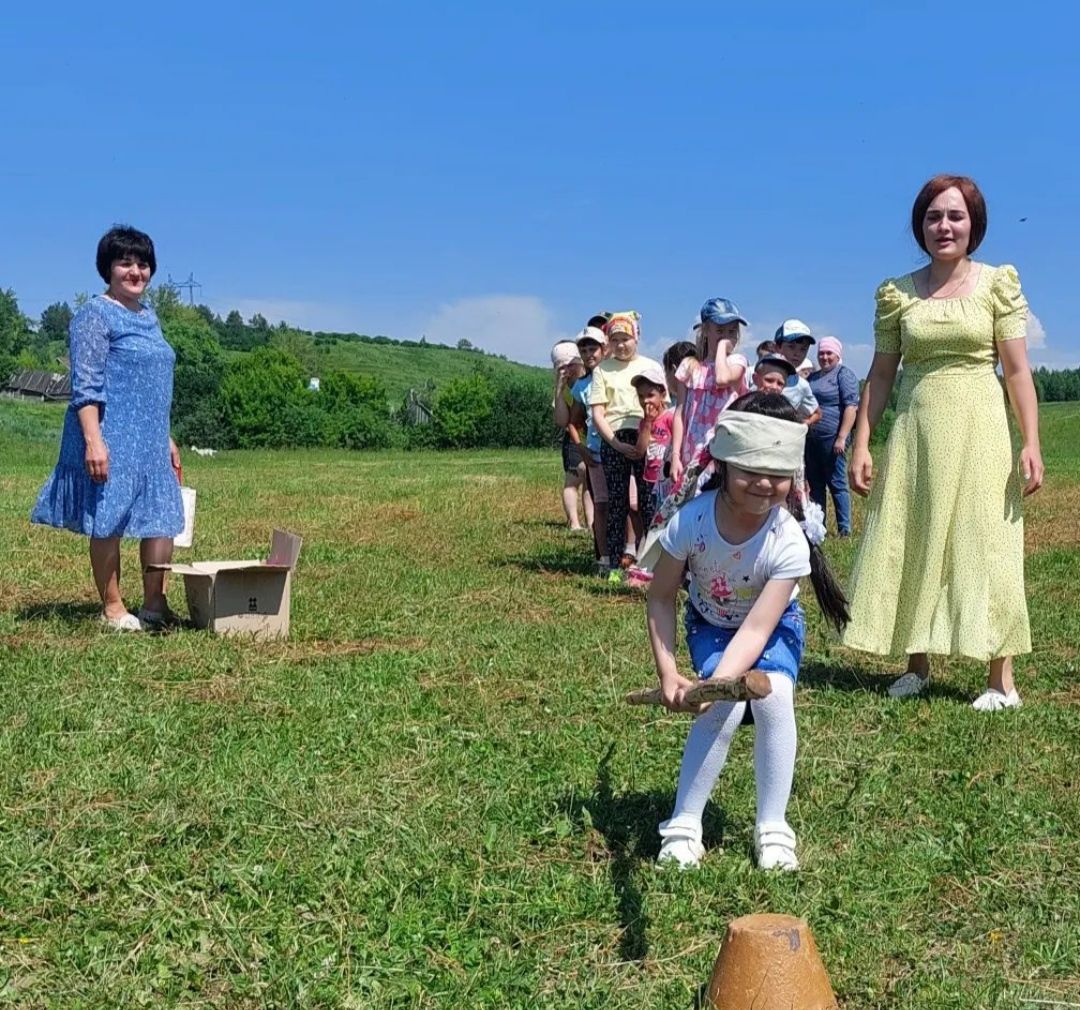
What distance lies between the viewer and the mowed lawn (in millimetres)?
3064

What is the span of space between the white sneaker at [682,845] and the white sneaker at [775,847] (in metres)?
0.18

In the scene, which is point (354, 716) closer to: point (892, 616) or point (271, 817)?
point (271, 817)

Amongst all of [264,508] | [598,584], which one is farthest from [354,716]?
[264,508]

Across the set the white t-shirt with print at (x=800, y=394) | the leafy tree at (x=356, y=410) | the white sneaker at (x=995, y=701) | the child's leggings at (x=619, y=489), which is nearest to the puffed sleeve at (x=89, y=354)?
the child's leggings at (x=619, y=489)

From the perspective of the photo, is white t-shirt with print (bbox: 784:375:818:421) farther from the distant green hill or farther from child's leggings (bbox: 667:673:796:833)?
the distant green hill

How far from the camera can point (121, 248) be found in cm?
676

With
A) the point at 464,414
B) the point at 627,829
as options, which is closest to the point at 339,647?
the point at 627,829

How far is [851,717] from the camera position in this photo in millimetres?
5324

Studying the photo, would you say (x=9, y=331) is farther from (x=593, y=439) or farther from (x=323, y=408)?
(x=593, y=439)

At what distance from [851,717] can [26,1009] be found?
3562 mm

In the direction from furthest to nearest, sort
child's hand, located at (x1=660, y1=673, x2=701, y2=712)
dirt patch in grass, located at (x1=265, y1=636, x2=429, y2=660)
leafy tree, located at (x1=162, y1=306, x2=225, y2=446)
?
1. leafy tree, located at (x1=162, y1=306, x2=225, y2=446)
2. dirt patch in grass, located at (x1=265, y1=636, x2=429, y2=660)
3. child's hand, located at (x1=660, y1=673, x2=701, y2=712)

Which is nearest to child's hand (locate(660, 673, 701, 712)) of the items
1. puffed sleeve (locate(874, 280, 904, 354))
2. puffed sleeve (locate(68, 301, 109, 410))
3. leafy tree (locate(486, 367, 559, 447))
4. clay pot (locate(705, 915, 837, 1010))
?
clay pot (locate(705, 915, 837, 1010))

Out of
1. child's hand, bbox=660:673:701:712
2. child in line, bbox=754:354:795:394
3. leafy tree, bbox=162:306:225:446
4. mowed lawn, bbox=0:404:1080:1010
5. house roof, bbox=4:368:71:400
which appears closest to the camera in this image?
mowed lawn, bbox=0:404:1080:1010

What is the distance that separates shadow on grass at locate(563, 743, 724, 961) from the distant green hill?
87525mm
